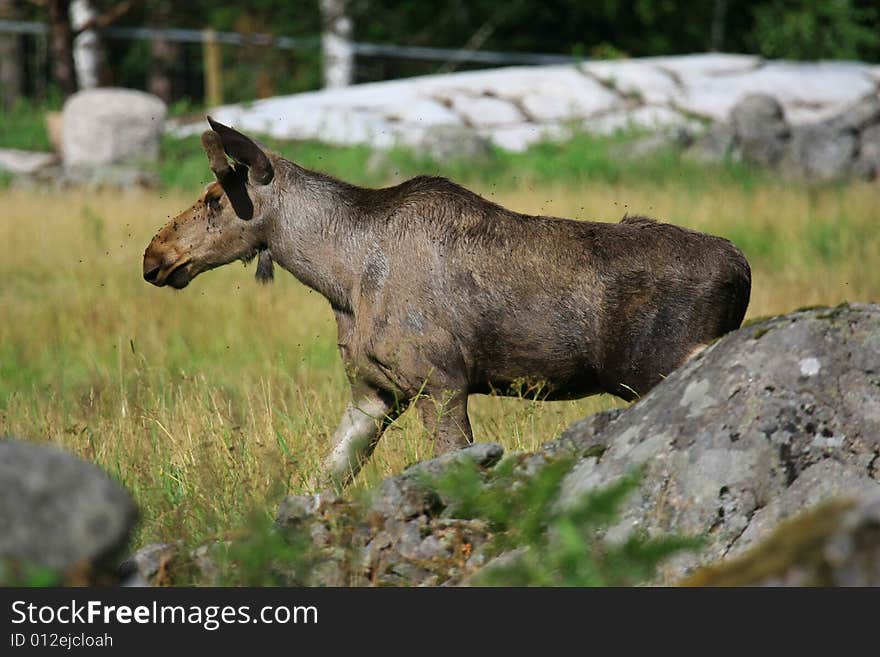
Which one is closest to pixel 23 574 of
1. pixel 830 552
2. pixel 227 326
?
pixel 830 552

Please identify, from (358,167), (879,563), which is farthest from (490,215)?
(358,167)

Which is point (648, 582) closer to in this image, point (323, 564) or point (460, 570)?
point (460, 570)

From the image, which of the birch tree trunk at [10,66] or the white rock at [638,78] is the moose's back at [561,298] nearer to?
the white rock at [638,78]

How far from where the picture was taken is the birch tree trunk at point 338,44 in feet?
100

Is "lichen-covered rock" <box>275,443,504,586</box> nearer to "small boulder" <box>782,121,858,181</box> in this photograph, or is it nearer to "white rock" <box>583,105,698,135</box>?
"small boulder" <box>782,121,858,181</box>

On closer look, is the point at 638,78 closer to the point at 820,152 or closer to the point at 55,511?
the point at 820,152

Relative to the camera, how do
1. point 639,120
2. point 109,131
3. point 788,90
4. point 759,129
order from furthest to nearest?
point 788,90, point 639,120, point 109,131, point 759,129

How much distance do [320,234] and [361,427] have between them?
1.02 meters

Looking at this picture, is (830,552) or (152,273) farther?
(152,273)

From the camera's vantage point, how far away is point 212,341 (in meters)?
11.8

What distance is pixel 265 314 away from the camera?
1251cm

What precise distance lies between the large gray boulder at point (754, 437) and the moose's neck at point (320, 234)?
7.26ft

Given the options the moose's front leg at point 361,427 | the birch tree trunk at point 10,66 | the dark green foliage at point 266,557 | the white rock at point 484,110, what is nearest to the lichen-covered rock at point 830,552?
the dark green foliage at point 266,557

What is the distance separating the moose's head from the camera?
7.49 m
